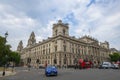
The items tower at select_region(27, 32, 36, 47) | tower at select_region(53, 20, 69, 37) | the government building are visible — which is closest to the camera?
the government building

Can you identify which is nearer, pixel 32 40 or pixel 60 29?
pixel 60 29

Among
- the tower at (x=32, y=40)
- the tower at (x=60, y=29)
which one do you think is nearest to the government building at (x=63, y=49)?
the tower at (x=60, y=29)

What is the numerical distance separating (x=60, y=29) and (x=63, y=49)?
11.1 m

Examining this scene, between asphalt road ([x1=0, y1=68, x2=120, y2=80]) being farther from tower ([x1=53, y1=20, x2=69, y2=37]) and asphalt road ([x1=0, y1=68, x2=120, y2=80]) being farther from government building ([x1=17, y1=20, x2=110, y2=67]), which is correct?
tower ([x1=53, y1=20, x2=69, y2=37])

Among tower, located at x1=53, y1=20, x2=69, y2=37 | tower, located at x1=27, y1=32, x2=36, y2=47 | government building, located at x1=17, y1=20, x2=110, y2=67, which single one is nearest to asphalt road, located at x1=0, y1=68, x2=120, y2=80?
government building, located at x1=17, y1=20, x2=110, y2=67

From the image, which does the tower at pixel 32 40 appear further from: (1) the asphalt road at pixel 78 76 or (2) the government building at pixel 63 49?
(1) the asphalt road at pixel 78 76

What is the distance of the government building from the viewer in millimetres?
96500

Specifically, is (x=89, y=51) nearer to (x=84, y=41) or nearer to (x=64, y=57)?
(x=84, y=41)

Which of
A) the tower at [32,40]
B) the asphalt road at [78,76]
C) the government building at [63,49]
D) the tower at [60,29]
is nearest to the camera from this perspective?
the asphalt road at [78,76]

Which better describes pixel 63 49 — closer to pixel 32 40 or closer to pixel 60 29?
pixel 60 29

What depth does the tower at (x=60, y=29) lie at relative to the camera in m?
99.8

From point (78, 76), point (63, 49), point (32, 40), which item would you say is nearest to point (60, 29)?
point (63, 49)

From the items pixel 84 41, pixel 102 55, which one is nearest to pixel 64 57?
pixel 84 41

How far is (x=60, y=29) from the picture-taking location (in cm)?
9950
